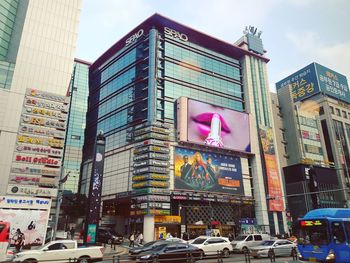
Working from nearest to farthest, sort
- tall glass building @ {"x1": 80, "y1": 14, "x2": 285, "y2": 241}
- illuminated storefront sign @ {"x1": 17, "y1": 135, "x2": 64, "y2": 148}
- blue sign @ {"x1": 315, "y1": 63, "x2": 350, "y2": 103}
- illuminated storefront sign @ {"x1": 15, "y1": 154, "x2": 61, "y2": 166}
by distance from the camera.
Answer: illuminated storefront sign @ {"x1": 15, "y1": 154, "x2": 61, "y2": 166}, illuminated storefront sign @ {"x1": 17, "y1": 135, "x2": 64, "y2": 148}, tall glass building @ {"x1": 80, "y1": 14, "x2": 285, "y2": 241}, blue sign @ {"x1": 315, "y1": 63, "x2": 350, "y2": 103}

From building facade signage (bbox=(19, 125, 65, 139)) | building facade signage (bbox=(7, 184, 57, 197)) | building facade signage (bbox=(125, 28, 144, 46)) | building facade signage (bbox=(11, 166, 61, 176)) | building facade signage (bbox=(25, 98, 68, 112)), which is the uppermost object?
building facade signage (bbox=(125, 28, 144, 46))

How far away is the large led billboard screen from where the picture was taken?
190ft

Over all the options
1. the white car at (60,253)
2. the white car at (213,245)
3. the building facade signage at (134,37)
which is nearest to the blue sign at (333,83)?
the building facade signage at (134,37)

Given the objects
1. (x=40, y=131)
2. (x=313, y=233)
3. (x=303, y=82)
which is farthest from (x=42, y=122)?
(x=303, y=82)

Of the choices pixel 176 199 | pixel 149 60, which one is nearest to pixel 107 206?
pixel 176 199

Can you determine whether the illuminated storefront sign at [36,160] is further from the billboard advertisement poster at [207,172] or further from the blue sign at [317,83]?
the blue sign at [317,83]

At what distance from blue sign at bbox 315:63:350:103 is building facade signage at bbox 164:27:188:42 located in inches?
1729

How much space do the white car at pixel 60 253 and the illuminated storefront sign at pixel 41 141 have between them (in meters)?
27.7

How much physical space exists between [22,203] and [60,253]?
18292mm

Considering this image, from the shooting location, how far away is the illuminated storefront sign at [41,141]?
137ft

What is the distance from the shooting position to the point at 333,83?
90.7 metres

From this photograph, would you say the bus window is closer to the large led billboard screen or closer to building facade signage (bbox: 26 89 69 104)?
the large led billboard screen

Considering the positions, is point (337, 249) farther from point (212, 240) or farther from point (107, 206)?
point (107, 206)

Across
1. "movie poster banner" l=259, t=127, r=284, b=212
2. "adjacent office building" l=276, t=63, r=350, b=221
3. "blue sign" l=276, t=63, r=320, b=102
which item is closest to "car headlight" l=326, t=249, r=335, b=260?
"movie poster banner" l=259, t=127, r=284, b=212
